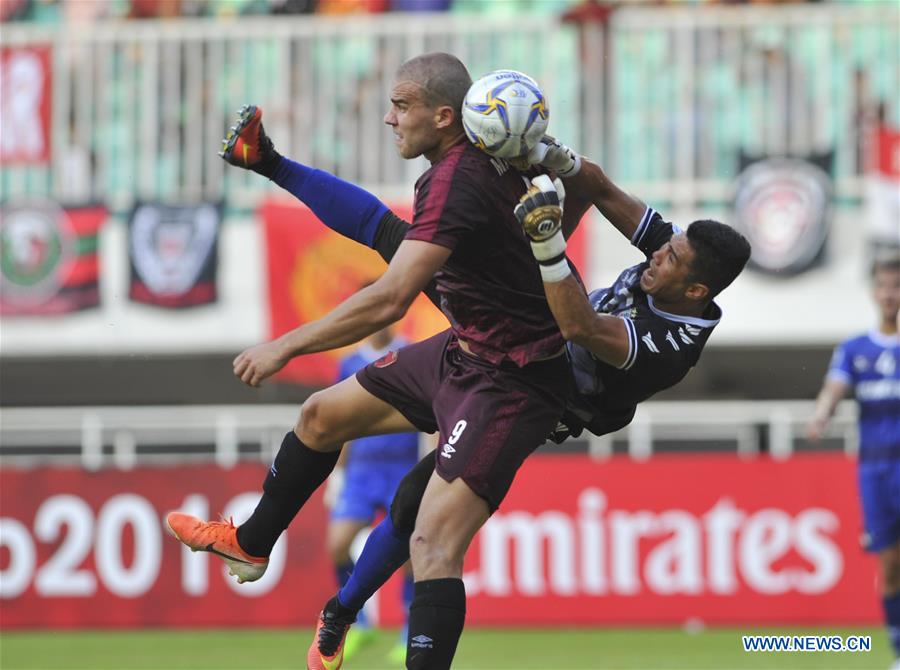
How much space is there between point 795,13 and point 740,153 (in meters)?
1.70

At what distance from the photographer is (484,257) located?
6.87 m

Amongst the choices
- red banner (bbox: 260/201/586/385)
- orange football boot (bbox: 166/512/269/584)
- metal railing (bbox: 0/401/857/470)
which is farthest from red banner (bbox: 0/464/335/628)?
orange football boot (bbox: 166/512/269/584)

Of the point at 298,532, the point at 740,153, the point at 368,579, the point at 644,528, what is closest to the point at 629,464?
the point at 644,528

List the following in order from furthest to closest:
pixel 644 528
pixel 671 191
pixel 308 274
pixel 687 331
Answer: pixel 671 191 → pixel 308 274 → pixel 644 528 → pixel 687 331

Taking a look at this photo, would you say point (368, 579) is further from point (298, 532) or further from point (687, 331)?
point (298, 532)

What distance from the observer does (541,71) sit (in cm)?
1719

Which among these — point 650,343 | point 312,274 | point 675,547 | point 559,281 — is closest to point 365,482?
point 675,547

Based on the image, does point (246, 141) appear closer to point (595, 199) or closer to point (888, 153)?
point (595, 199)

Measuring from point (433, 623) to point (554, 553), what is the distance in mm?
7427

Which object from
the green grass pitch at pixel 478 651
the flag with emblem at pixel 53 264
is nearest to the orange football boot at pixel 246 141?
the green grass pitch at pixel 478 651

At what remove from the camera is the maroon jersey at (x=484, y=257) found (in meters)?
6.65

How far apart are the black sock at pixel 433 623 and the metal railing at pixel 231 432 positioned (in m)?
8.34

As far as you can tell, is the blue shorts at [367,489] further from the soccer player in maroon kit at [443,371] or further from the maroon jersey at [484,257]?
the maroon jersey at [484,257]

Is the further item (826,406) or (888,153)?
(888,153)
